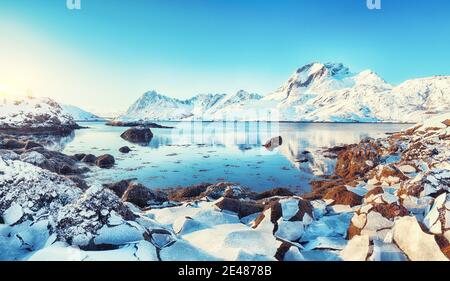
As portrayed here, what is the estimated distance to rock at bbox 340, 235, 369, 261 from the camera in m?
3.10

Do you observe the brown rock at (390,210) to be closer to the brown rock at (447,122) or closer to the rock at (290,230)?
the rock at (290,230)

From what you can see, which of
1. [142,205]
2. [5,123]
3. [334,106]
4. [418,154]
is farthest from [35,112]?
[334,106]

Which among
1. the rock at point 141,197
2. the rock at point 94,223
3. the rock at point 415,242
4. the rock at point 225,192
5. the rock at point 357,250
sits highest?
the rock at point 94,223

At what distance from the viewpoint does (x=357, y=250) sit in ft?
10.5

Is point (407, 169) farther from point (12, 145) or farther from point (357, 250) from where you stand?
point (12, 145)

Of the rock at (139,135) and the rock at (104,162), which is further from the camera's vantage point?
the rock at (139,135)

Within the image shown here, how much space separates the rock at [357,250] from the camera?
3.10m

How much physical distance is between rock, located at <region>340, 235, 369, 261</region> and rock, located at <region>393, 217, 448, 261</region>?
35 cm

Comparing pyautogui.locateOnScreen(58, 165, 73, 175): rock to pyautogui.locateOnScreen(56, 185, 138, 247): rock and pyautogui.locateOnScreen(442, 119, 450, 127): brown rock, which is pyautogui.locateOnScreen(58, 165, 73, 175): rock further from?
pyautogui.locateOnScreen(442, 119, 450, 127): brown rock

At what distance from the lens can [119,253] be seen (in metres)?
2.78

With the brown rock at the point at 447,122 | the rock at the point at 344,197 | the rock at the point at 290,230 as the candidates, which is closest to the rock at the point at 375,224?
the rock at the point at 290,230

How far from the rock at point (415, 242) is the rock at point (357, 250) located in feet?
1.15

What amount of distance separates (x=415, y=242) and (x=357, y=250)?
0.54m
